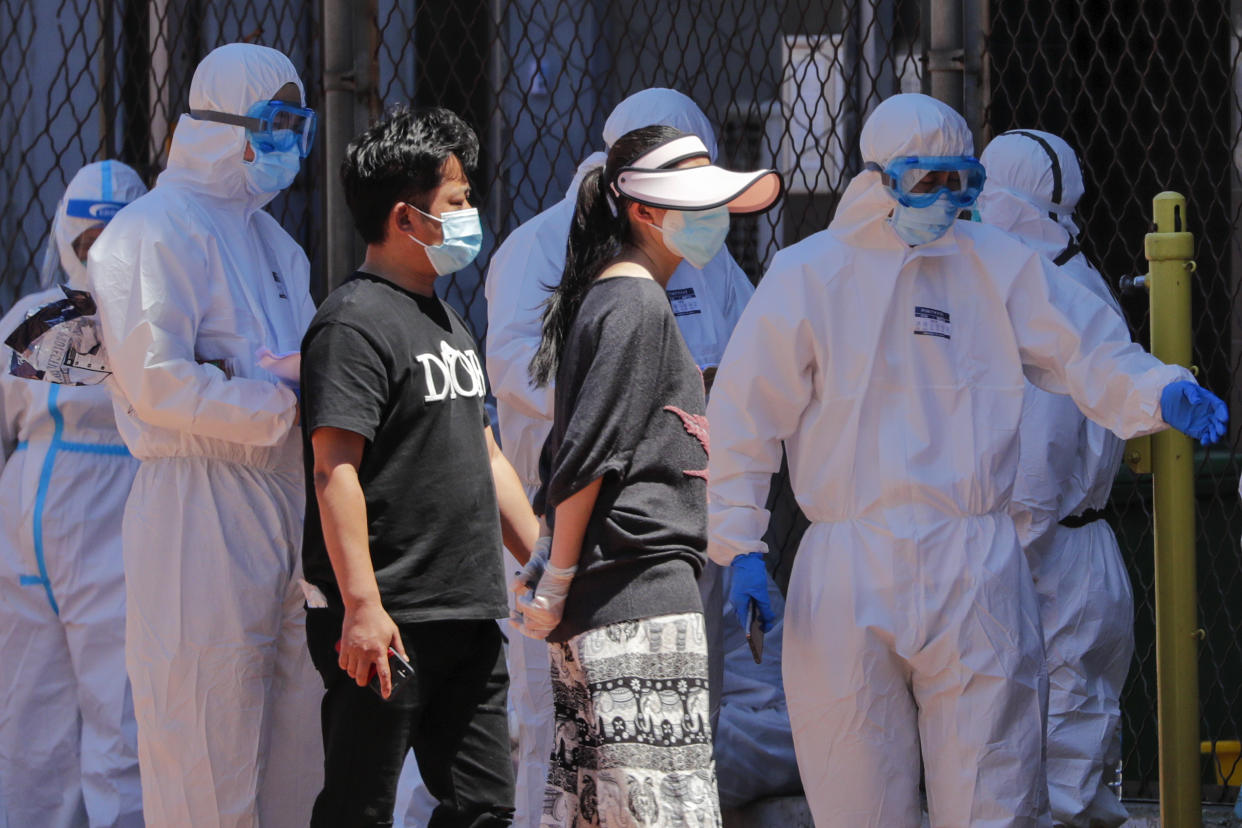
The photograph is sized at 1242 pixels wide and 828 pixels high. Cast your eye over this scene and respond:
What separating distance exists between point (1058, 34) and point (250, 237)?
2800 mm

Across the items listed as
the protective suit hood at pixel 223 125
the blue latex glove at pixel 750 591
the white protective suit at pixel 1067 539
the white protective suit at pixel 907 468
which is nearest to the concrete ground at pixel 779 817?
the white protective suit at pixel 1067 539

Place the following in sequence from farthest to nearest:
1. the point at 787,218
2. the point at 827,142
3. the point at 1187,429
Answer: the point at 787,218, the point at 827,142, the point at 1187,429

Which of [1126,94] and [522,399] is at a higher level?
[1126,94]

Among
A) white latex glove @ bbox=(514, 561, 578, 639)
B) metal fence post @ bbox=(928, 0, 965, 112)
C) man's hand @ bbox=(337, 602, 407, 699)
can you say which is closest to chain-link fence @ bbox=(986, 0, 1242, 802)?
metal fence post @ bbox=(928, 0, 965, 112)

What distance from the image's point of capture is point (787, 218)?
5430 millimetres

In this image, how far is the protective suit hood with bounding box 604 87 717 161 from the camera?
4250mm

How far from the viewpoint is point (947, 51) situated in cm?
467

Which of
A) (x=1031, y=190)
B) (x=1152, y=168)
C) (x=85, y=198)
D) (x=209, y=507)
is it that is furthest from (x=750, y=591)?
(x=1152, y=168)

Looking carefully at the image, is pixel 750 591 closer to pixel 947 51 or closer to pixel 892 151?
pixel 892 151

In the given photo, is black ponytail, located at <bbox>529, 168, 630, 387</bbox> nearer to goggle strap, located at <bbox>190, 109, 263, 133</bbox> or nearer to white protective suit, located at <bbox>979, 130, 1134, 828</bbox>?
goggle strap, located at <bbox>190, 109, 263, 133</bbox>

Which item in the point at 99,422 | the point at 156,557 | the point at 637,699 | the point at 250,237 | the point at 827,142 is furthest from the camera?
the point at 827,142

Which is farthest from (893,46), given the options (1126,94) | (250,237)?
(250,237)

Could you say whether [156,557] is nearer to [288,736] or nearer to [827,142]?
[288,736]

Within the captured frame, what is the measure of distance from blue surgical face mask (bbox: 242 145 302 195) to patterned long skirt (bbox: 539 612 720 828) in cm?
152
